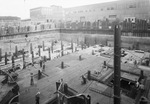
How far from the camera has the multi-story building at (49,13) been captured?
43.2 metres

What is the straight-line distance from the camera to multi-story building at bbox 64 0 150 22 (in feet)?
99.9

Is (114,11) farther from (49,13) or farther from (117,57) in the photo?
(117,57)

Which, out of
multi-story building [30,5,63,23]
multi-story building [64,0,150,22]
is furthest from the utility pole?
multi-story building [30,5,63,23]

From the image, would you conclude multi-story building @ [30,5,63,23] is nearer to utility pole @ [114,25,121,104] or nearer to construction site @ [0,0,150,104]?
construction site @ [0,0,150,104]

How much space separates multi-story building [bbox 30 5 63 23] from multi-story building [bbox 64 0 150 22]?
4474 mm

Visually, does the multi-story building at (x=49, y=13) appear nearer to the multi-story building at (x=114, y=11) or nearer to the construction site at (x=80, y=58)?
the construction site at (x=80, y=58)

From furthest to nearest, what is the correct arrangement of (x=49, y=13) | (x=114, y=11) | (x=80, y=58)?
(x=49, y=13)
(x=114, y=11)
(x=80, y=58)

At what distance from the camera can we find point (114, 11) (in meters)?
34.8

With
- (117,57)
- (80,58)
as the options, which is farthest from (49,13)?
(117,57)

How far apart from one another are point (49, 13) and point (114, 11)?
24300 mm

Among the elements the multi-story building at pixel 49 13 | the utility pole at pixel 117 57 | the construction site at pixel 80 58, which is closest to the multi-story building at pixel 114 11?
the construction site at pixel 80 58

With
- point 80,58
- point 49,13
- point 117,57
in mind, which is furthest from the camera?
point 49,13

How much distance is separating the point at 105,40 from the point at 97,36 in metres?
2.42

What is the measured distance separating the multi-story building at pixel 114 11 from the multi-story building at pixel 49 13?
4474mm
